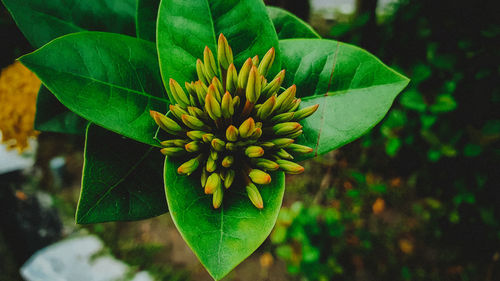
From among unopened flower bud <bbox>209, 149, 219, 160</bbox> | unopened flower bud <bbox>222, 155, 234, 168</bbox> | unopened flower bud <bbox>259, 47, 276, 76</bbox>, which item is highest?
unopened flower bud <bbox>259, 47, 276, 76</bbox>

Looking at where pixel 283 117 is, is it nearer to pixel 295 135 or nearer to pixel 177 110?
pixel 295 135

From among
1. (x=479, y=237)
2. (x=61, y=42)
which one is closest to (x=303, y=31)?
(x=61, y=42)

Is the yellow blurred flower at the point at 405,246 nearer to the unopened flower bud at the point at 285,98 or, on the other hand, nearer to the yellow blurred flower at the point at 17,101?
the unopened flower bud at the point at 285,98

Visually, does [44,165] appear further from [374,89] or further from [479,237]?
[479,237]

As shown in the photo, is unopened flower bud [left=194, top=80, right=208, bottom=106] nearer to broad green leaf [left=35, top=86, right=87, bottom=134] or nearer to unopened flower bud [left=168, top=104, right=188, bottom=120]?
unopened flower bud [left=168, top=104, right=188, bottom=120]

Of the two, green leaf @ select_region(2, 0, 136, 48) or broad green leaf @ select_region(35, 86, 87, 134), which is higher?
green leaf @ select_region(2, 0, 136, 48)

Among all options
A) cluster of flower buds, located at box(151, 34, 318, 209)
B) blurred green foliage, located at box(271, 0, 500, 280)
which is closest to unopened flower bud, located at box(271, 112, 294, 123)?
cluster of flower buds, located at box(151, 34, 318, 209)

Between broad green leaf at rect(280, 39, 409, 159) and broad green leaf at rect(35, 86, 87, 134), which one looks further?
broad green leaf at rect(35, 86, 87, 134)
